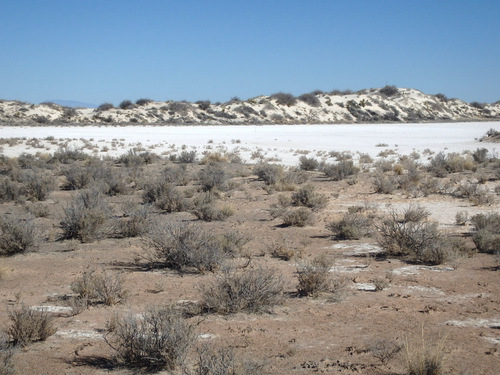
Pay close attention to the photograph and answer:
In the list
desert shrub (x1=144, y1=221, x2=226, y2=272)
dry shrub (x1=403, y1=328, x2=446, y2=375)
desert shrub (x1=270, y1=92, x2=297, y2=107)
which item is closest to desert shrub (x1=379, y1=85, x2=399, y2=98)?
desert shrub (x1=270, y1=92, x2=297, y2=107)

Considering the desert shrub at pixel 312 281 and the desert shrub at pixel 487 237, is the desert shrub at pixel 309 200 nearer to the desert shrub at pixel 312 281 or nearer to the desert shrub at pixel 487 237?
the desert shrub at pixel 487 237

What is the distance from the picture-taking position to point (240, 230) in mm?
14000

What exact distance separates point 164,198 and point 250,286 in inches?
373

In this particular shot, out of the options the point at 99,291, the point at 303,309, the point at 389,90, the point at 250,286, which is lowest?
the point at 303,309

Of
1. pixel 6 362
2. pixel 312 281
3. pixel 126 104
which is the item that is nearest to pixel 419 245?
A: pixel 312 281

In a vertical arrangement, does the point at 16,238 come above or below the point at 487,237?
below

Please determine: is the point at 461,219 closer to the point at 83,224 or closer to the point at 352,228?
the point at 352,228

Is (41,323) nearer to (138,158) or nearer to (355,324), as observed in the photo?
(355,324)

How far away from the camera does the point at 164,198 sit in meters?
16.9

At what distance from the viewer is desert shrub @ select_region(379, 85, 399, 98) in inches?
4825

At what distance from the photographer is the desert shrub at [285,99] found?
10712 centimetres

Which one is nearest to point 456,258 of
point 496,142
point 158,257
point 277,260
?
point 277,260

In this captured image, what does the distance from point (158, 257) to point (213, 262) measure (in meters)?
1.21

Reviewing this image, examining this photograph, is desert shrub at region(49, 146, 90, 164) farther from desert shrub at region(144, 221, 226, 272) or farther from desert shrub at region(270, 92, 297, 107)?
desert shrub at region(270, 92, 297, 107)
